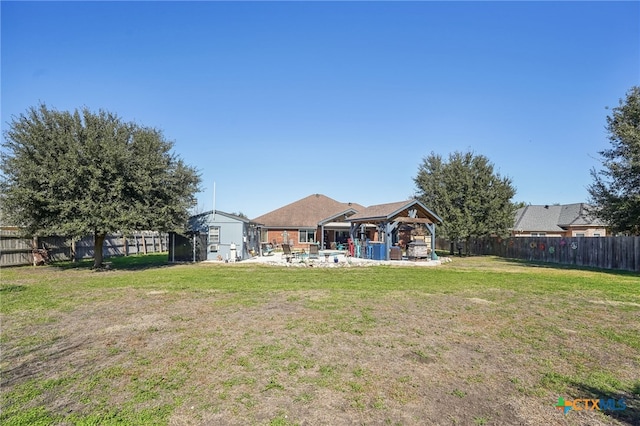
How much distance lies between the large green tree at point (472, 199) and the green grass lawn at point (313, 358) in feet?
64.9

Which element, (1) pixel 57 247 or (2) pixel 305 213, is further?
(2) pixel 305 213

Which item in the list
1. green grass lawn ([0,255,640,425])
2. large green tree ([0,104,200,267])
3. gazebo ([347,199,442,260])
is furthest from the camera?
gazebo ([347,199,442,260])

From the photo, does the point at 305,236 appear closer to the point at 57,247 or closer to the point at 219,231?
the point at 219,231

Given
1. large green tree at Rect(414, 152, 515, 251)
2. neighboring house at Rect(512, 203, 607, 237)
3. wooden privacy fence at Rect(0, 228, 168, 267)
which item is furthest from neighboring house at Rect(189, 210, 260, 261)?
neighboring house at Rect(512, 203, 607, 237)

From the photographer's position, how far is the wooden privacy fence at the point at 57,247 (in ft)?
54.4

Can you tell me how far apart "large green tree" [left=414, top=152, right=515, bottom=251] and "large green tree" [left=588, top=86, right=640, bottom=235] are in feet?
28.6

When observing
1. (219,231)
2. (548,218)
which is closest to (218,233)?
(219,231)

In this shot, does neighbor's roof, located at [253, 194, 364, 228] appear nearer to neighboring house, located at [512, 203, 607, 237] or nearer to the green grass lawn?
neighboring house, located at [512, 203, 607, 237]

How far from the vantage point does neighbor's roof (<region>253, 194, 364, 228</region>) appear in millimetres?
36094

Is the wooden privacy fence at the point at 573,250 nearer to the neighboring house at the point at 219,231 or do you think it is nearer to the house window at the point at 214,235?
the neighboring house at the point at 219,231

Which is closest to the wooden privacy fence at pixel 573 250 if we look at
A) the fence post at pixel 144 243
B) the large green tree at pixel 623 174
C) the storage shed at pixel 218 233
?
the large green tree at pixel 623 174

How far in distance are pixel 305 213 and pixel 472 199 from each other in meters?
16.2

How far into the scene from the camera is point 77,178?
15.0 m

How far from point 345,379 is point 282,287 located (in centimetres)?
692
